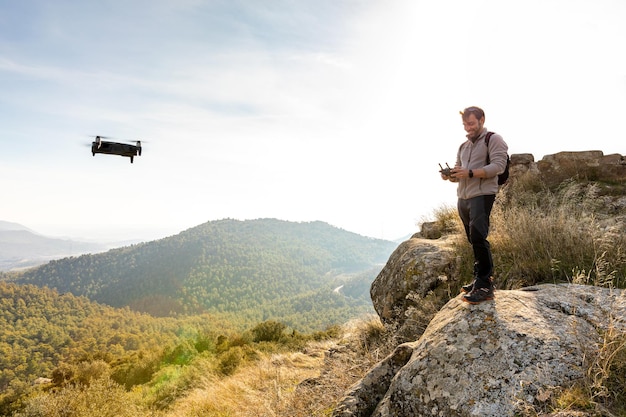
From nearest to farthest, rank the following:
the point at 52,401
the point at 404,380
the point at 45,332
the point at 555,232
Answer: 1. the point at 404,380
2. the point at 555,232
3. the point at 52,401
4. the point at 45,332

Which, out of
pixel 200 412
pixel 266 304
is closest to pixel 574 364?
pixel 200 412

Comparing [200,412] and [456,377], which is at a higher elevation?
[456,377]

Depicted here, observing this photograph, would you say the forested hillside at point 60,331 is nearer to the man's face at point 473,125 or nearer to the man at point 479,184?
the man at point 479,184

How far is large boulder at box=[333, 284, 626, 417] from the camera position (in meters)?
2.64

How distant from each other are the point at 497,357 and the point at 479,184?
75.2 inches

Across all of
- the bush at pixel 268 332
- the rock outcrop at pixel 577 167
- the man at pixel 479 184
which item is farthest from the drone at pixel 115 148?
the bush at pixel 268 332

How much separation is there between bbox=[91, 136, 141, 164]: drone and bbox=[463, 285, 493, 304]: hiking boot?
31.3ft

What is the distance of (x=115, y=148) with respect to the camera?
9500mm

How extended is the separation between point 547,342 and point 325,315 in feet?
537

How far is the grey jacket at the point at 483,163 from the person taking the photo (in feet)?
12.0

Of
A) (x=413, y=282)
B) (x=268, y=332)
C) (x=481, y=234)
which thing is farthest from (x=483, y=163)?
(x=268, y=332)

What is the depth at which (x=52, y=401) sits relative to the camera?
1162 centimetres

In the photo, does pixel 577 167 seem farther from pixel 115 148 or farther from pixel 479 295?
pixel 115 148

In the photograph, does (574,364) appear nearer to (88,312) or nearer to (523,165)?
(523,165)
